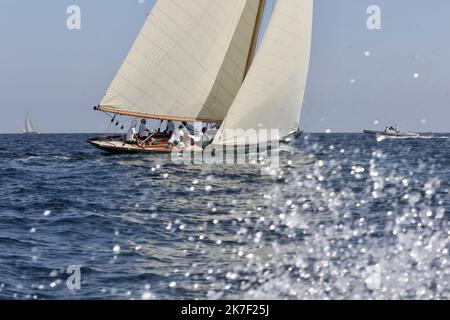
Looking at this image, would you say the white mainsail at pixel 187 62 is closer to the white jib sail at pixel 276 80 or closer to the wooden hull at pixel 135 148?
the wooden hull at pixel 135 148

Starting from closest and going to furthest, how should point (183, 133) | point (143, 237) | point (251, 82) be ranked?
point (143, 237)
point (251, 82)
point (183, 133)

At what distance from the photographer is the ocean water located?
12.2m

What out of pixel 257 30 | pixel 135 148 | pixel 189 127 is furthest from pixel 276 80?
pixel 135 148

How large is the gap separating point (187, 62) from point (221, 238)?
23.3 meters

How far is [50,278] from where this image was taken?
499 inches

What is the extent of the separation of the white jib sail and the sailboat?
0.04 meters

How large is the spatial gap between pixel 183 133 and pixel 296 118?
Result: 530cm

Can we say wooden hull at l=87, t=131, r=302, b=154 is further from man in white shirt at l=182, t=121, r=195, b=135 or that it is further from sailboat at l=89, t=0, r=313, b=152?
man in white shirt at l=182, t=121, r=195, b=135

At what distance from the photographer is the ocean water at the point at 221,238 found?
1219 centimetres

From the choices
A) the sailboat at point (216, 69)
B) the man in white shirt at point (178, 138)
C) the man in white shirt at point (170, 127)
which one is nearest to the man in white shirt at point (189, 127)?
the sailboat at point (216, 69)

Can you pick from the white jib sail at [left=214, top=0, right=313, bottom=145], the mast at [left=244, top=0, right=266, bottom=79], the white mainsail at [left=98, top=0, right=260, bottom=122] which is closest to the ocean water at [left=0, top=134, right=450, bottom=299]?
the white jib sail at [left=214, top=0, right=313, bottom=145]

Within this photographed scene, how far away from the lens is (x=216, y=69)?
38.6 m
